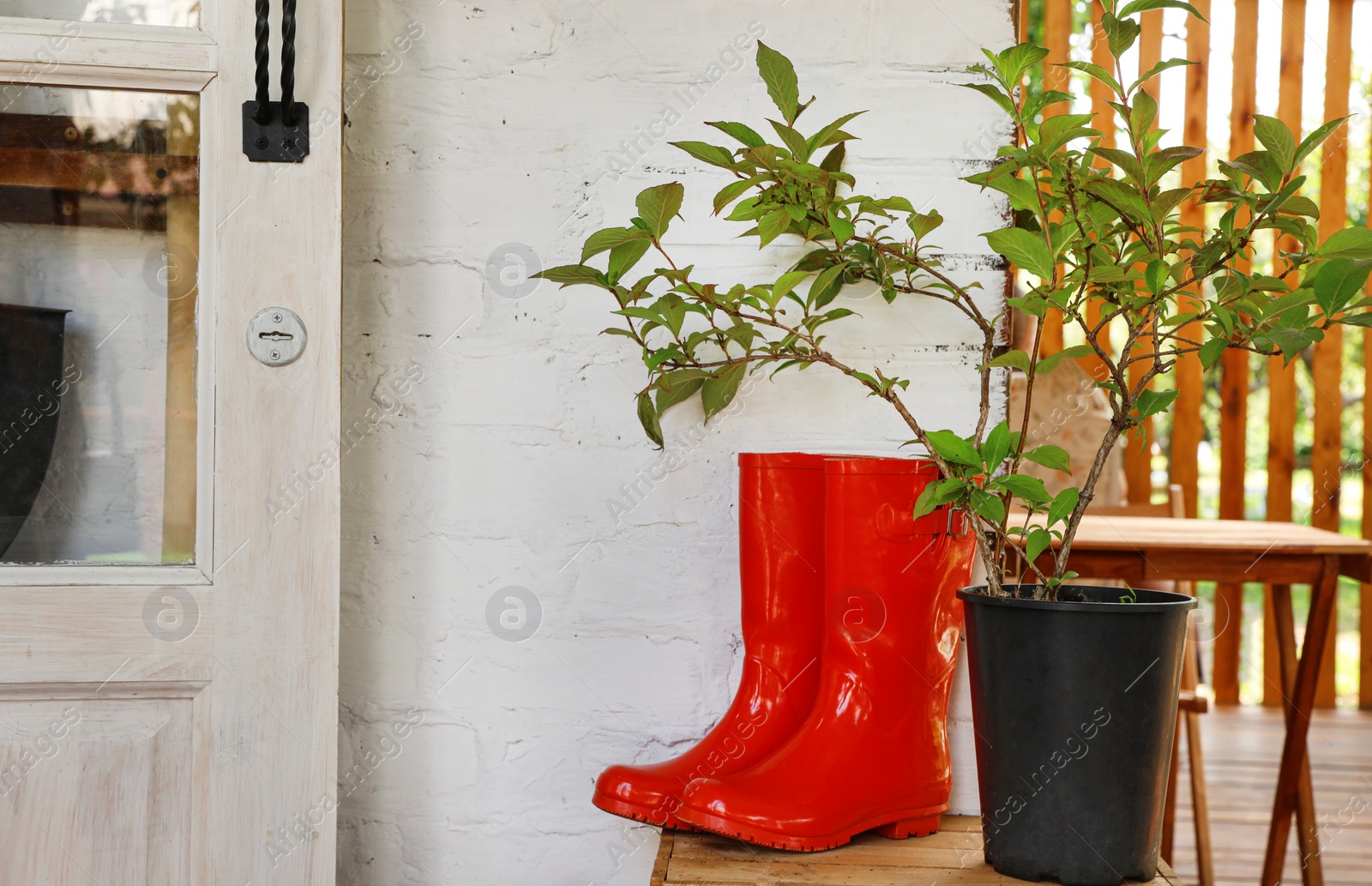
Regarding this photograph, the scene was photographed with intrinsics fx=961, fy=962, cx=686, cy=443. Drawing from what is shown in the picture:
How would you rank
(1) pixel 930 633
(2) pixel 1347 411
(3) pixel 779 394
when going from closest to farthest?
(1) pixel 930 633, (3) pixel 779 394, (2) pixel 1347 411

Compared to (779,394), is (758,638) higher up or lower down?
lower down

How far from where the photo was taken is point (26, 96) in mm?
962

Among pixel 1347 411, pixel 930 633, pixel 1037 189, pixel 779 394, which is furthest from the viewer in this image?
pixel 1347 411

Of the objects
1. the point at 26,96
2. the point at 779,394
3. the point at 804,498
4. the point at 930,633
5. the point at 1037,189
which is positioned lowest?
the point at 930,633

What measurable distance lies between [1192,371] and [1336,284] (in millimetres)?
2811

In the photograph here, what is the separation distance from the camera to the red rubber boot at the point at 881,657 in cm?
86

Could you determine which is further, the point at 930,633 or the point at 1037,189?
the point at 930,633

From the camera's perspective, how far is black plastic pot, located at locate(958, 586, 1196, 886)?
0.75 m

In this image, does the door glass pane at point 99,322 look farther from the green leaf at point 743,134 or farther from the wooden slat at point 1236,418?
the wooden slat at point 1236,418

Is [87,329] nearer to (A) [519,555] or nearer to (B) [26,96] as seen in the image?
(B) [26,96]

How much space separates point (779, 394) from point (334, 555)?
0.49 meters

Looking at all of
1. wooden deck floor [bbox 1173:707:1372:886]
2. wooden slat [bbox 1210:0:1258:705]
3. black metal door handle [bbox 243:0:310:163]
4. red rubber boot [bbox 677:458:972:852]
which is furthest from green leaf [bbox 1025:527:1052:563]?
wooden slat [bbox 1210:0:1258:705]

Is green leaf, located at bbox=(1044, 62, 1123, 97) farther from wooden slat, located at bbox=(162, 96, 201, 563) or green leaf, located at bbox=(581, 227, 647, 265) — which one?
wooden slat, located at bbox=(162, 96, 201, 563)

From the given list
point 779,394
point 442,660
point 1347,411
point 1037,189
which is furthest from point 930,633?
point 1347,411
